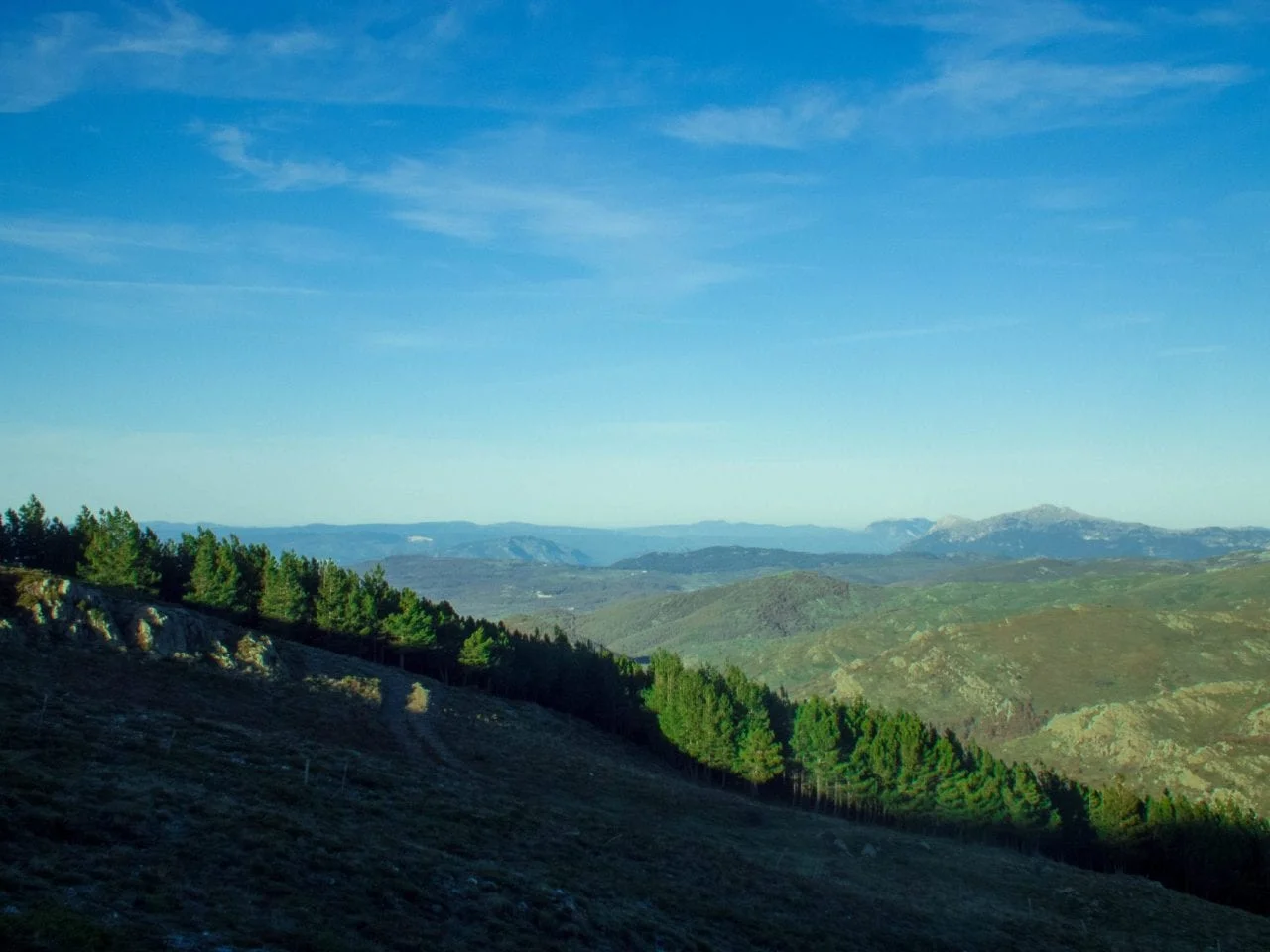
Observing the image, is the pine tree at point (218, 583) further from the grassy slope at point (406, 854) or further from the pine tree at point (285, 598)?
the grassy slope at point (406, 854)

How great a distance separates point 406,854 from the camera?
24.9 metres

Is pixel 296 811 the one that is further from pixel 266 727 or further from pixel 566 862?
pixel 266 727

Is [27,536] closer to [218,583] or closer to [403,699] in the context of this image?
[218,583]

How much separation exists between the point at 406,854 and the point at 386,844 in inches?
45.6

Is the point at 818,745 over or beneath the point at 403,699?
beneath

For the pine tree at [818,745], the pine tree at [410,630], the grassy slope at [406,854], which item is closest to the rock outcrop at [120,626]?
the grassy slope at [406,854]

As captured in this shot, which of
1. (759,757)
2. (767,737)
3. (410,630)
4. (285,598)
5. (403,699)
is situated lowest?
(759,757)

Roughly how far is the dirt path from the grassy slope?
926mm

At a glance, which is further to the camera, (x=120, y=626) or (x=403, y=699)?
(x=403, y=699)

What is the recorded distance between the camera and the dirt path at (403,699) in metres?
53.8

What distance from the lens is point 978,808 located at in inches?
3100

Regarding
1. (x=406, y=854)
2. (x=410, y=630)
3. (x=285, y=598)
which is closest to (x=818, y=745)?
(x=410, y=630)

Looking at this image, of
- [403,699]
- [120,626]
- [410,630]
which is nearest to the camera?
[120,626]

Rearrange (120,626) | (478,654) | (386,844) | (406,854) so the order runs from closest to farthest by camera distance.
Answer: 1. (406,854)
2. (386,844)
3. (120,626)
4. (478,654)
